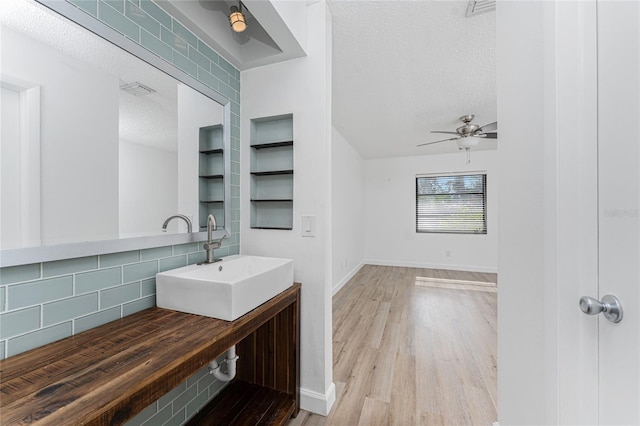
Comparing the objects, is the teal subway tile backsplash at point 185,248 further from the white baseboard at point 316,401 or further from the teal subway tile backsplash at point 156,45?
the white baseboard at point 316,401

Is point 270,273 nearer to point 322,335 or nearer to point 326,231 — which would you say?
point 326,231

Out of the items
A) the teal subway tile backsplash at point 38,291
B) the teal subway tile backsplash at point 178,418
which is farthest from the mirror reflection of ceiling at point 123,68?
the teal subway tile backsplash at point 178,418

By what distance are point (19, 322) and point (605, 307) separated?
1614mm

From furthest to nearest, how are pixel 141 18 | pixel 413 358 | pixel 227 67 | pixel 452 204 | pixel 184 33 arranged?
pixel 452 204, pixel 413 358, pixel 227 67, pixel 184 33, pixel 141 18

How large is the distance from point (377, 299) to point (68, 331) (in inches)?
124

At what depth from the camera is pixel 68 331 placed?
0.85 metres

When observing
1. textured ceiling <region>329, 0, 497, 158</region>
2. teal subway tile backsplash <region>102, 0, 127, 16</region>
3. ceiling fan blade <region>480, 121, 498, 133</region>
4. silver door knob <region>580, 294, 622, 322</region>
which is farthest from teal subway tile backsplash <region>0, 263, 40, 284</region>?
ceiling fan blade <region>480, 121, 498, 133</region>

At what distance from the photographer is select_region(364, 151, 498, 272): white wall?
479cm

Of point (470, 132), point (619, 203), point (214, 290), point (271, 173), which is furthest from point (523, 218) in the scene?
point (470, 132)

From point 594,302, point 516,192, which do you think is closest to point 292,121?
point 516,192

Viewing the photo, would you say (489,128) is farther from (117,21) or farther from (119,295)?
(119,295)

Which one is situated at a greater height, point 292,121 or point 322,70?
point 322,70

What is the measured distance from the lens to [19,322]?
0.75m

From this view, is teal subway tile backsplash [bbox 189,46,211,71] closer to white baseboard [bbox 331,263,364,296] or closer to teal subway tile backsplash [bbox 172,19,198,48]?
teal subway tile backsplash [bbox 172,19,198,48]
